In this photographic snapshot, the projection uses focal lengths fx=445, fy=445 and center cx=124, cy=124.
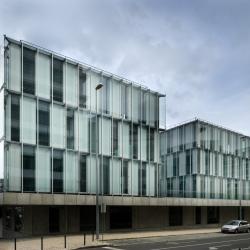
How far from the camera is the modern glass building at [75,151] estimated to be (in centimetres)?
3247

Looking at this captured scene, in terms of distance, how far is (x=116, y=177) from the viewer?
39.3 meters

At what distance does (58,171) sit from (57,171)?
114mm

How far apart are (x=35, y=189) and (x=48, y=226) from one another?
3.98 m

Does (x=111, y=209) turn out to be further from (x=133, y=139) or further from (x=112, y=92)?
(x=112, y=92)

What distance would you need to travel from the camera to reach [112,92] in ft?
132

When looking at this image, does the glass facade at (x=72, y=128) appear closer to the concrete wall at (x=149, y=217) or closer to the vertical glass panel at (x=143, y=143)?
the vertical glass panel at (x=143, y=143)

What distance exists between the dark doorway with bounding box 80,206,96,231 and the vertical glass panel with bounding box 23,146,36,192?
21.7 feet

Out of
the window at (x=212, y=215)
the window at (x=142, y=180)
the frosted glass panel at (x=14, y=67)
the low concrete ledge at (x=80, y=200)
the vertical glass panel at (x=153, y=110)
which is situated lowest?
the window at (x=212, y=215)

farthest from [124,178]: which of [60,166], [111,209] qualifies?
[60,166]

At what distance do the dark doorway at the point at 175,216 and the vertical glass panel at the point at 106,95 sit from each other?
14.5 m

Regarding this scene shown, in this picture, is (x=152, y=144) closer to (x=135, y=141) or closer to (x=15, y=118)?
(x=135, y=141)

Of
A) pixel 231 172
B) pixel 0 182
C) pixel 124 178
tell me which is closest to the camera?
pixel 0 182

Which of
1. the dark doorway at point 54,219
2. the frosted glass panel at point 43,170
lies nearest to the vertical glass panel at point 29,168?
the frosted glass panel at point 43,170

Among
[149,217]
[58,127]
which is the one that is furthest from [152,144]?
[58,127]
